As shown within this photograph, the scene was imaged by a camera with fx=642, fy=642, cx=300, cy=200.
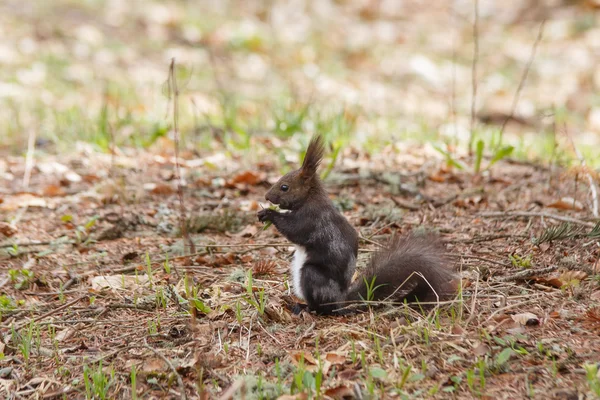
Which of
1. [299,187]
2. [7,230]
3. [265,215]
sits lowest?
[7,230]

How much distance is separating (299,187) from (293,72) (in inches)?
272

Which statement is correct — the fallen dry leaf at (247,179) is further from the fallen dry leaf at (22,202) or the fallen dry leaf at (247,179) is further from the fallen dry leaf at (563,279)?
the fallen dry leaf at (563,279)

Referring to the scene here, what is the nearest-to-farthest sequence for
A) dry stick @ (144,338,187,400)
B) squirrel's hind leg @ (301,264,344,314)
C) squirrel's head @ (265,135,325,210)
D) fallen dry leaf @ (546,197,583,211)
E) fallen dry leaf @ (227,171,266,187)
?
dry stick @ (144,338,187,400), squirrel's hind leg @ (301,264,344,314), squirrel's head @ (265,135,325,210), fallen dry leaf @ (546,197,583,211), fallen dry leaf @ (227,171,266,187)

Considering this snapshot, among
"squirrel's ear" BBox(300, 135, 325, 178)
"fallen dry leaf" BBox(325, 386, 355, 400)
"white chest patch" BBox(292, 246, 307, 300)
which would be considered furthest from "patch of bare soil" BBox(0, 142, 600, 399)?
"squirrel's ear" BBox(300, 135, 325, 178)

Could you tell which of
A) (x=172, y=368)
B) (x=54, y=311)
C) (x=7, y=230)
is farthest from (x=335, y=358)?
(x=7, y=230)

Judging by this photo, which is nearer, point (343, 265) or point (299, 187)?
point (343, 265)

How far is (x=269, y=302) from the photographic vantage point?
2805 mm

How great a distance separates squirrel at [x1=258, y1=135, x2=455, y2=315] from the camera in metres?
2.60

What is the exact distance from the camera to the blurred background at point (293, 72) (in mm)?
→ 6098

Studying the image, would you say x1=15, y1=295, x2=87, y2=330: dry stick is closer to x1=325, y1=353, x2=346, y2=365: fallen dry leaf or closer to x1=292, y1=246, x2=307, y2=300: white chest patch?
x1=292, y1=246, x2=307, y2=300: white chest patch

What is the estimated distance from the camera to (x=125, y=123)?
6.07m

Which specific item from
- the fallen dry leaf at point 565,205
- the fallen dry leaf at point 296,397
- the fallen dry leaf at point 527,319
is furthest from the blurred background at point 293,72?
the fallen dry leaf at point 296,397

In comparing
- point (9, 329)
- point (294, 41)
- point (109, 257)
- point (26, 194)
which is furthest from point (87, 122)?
point (294, 41)

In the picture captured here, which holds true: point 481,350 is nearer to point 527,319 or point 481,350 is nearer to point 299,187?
point 527,319
